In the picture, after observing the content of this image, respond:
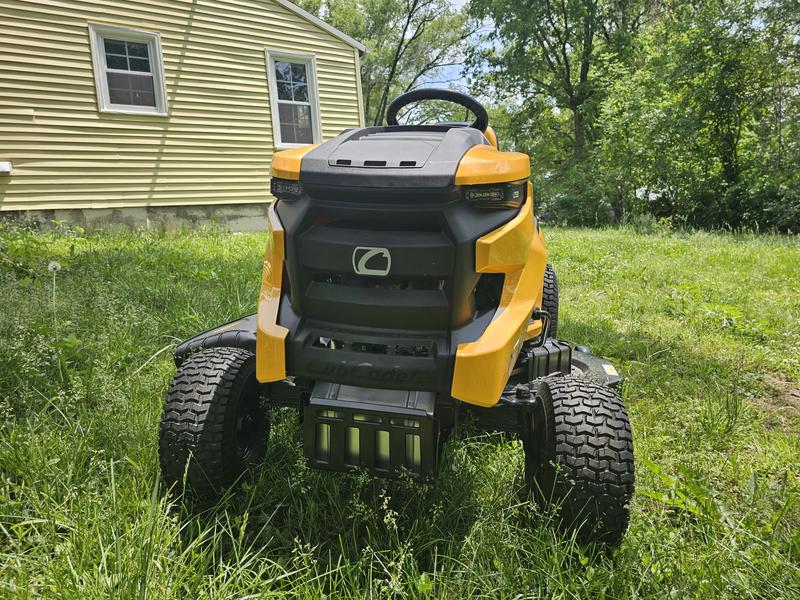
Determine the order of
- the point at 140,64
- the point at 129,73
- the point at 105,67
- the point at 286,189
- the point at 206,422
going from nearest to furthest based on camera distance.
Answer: the point at 286,189, the point at 206,422, the point at 105,67, the point at 129,73, the point at 140,64

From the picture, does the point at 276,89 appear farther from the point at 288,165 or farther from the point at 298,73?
the point at 288,165

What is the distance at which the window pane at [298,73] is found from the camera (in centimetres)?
941

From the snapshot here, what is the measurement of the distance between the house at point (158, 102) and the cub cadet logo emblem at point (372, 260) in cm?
668

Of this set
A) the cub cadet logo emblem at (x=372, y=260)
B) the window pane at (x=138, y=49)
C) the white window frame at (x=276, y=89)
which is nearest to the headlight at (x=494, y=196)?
the cub cadet logo emblem at (x=372, y=260)

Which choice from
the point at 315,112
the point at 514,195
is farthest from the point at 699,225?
the point at 514,195

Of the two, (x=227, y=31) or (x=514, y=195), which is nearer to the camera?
(x=514, y=195)

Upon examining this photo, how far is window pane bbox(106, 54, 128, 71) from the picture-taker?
7348mm

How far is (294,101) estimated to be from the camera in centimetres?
933

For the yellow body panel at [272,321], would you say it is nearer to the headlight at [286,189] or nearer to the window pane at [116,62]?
the headlight at [286,189]

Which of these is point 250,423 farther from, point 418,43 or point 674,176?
point 418,43

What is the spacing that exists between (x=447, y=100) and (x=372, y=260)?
0.88 meters

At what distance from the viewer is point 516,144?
20.5 metres

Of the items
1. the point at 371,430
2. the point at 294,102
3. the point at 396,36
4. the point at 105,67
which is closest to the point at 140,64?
the point at 105,67

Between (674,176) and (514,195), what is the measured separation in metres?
11.7
